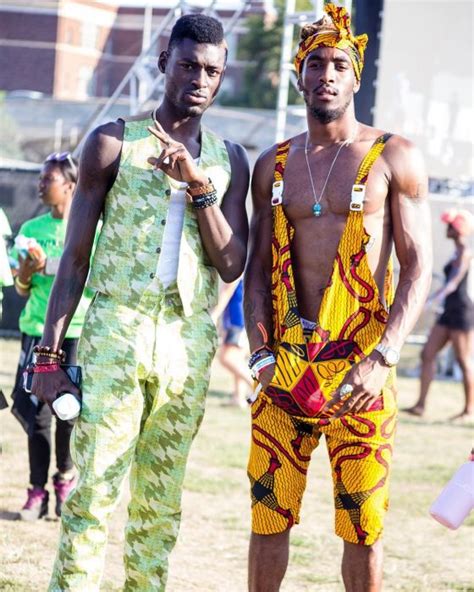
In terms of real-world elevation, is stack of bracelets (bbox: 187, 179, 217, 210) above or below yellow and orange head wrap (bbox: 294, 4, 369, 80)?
below

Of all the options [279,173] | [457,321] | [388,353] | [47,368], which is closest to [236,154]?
[279,173]

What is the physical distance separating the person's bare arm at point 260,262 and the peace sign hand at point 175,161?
41 centimetres

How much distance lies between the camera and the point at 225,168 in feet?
13.9

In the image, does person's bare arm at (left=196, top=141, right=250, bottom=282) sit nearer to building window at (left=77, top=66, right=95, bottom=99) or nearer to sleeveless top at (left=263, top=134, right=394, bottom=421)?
sleeveless top at (left=263, top=134, right=394, bottom=421)

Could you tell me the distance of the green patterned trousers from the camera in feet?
13.1

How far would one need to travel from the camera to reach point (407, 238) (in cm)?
411

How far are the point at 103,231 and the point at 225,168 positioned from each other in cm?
50

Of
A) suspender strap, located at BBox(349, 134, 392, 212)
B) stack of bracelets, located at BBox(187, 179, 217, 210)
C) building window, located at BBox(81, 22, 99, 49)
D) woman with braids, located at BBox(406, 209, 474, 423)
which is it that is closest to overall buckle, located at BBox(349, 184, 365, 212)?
suspender strap, located at BBox(349, 134, 392, 212)

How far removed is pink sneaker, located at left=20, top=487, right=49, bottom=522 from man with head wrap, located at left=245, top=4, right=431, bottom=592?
254cm

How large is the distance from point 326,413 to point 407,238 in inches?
26.7

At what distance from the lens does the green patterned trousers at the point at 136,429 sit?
13.1 ft

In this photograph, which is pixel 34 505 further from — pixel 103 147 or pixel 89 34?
pixel 89 34

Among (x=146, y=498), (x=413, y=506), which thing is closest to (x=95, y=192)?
(x=146, y=498)

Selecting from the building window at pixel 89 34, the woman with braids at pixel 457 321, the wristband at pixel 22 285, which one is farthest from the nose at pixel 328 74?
the building window at pixel 89 34
